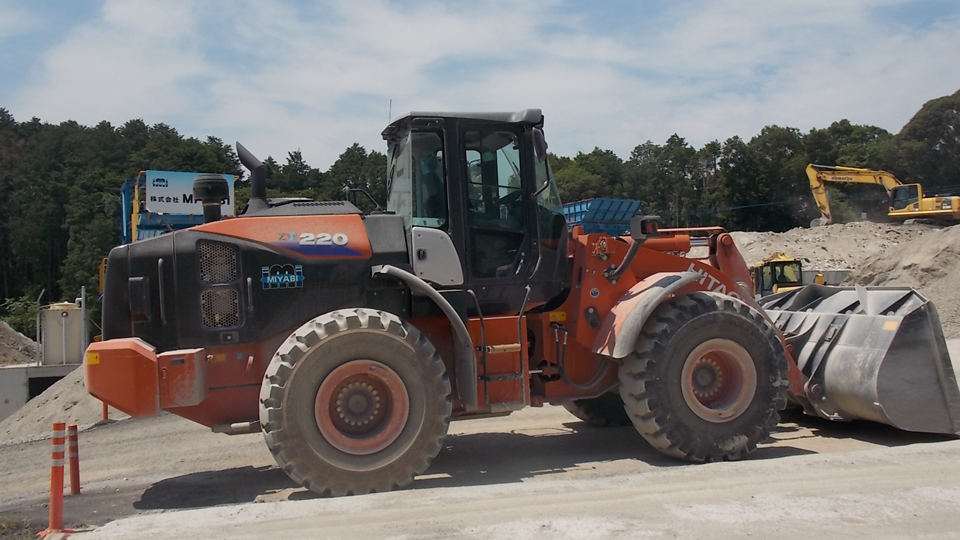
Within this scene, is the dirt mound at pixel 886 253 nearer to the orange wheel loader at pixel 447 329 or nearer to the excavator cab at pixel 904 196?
the excavator cab at pixel 904 196

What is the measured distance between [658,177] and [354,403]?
179 ft

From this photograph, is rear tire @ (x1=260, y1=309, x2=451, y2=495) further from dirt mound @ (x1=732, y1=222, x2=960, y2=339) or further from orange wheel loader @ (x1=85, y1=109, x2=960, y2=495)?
dirt mound @ (x1=732, y1=222, x2=960, y2=339)

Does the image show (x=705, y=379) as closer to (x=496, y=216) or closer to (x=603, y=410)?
(x=603, y=410)

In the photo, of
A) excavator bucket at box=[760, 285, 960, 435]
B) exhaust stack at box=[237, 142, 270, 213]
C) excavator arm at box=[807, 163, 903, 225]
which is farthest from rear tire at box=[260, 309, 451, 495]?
excavator arm at box=[807, 163, 903, 225]

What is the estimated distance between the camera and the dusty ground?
486cm

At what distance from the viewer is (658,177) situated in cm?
5834

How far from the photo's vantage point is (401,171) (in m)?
7.39

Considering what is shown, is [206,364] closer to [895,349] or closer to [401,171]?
[401,171]

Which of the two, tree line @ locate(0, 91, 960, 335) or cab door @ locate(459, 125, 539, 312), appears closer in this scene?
cab door @ locate(459, 125, 539, 312)

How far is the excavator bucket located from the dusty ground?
35 cm

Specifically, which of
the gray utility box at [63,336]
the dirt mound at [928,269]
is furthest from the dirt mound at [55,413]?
the dirt mound at [928,269]

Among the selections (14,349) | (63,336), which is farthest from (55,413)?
(14,349)

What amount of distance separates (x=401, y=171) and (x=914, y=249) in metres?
24.3

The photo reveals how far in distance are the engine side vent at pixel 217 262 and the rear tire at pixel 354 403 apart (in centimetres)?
82
